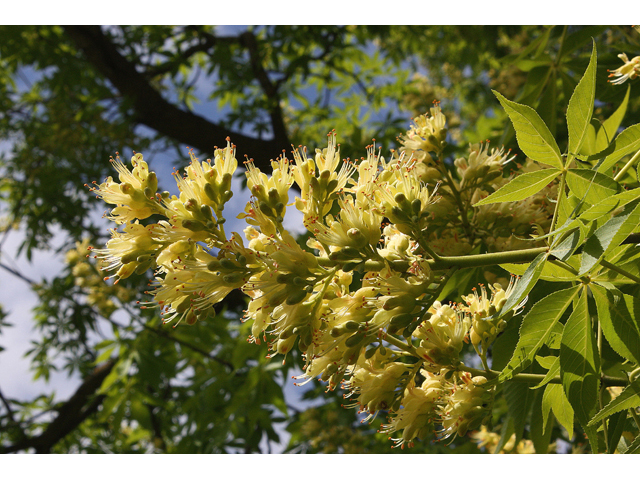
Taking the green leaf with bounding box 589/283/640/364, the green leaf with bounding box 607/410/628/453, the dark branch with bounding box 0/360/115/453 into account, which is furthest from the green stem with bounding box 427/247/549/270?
the dark branch with bounding box 0/360/115/453

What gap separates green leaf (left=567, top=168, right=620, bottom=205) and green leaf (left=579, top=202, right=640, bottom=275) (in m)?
0.12

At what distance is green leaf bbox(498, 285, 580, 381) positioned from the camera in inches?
45.3

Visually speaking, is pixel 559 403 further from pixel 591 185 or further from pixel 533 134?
pixel 533 134

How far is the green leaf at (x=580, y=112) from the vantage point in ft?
3.87

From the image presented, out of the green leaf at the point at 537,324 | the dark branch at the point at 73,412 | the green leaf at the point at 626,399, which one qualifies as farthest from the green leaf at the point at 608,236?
the dark branch at the point at 73,412

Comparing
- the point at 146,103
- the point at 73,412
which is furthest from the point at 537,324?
the point at 73,412

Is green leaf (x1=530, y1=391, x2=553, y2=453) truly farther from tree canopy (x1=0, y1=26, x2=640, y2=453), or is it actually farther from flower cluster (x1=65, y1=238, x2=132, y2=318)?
flower cluster (x1=65, y1=238, x2=132, y2=318)

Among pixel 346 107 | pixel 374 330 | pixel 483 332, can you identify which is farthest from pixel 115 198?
pixel 346 107

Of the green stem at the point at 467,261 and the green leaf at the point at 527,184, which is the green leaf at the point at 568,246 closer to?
the green stem at the point at 467,261

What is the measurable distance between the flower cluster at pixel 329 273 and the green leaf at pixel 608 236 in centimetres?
31

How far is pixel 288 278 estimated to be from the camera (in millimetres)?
1133

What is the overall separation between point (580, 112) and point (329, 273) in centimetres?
72

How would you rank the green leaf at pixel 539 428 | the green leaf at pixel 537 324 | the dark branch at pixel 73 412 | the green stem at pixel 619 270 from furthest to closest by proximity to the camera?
the dark branch at pixel 73 412 → the green leaf at pixel 539 428 → the green leaf at pixel 537 324 → the green stem at pixel 619 270

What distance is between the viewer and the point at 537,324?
3.81ft
